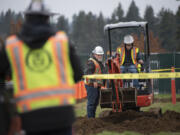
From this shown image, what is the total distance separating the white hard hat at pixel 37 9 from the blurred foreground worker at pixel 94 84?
7283 millimetres

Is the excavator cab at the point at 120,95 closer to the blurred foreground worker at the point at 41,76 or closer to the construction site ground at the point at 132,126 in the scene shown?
the construction site ground at the point at 132,126

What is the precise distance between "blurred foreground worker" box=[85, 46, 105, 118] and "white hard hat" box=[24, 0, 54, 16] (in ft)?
23.9

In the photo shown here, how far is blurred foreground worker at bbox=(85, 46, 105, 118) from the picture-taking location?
38.3ft

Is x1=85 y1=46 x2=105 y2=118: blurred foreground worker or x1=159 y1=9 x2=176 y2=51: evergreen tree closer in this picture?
x1=85 y1=46 x2=105 y2=118: blurred foreground worker

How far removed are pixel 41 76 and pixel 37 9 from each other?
0.71 meters

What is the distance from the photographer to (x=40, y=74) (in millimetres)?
4152

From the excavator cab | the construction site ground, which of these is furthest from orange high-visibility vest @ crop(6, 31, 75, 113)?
the excavator cab

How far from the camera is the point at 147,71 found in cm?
1191

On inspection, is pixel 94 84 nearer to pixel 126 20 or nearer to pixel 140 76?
pixel 140 76

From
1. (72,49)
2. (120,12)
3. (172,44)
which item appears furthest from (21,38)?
(120,12)

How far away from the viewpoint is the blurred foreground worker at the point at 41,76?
4.10 meters

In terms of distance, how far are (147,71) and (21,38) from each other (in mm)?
8031

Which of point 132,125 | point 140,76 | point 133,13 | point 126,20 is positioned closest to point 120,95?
point 140,76

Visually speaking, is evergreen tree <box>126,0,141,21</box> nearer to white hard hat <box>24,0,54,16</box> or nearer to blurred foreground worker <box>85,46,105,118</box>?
blurred foreground worker <box>85,46,105,118</box>
